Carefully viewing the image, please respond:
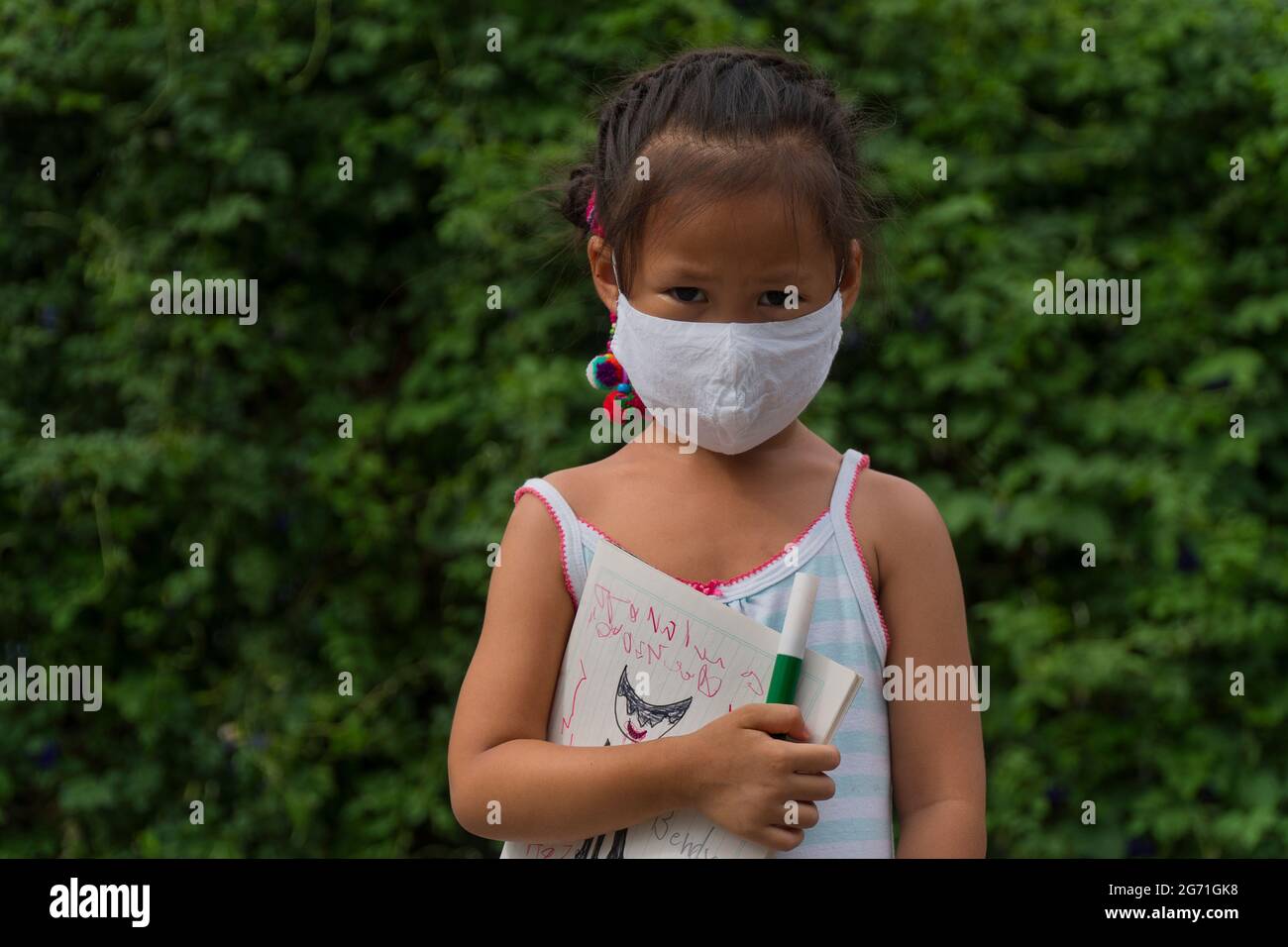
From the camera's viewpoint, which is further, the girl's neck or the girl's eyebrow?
the girl's neck

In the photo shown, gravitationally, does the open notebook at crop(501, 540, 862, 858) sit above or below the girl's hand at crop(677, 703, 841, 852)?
above

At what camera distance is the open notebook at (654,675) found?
4.52 ft

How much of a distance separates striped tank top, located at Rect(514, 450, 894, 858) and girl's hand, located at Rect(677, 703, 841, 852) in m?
0.11

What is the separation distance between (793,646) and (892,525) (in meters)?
0.23

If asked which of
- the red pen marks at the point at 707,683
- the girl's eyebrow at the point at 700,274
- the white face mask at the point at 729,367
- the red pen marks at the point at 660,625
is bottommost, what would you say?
the red pen marks at the point at 707,683

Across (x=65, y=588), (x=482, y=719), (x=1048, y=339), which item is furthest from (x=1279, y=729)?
(x=65, y=588)

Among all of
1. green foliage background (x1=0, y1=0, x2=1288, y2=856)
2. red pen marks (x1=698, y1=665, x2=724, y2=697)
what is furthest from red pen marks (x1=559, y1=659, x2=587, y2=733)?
green foliage background (x1=0, y1=0, x2=1288, y2=856)

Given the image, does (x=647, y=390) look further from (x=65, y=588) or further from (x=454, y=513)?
(x=65, y=588)

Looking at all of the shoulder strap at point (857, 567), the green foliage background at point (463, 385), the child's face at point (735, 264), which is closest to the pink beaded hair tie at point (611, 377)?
the child's face at point (735, 264)

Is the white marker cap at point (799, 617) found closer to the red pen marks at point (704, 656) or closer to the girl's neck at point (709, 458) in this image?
the red pen marks at point (704, 656)

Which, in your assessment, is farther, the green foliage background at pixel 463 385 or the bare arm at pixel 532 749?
the green foliage background at pixel 463 385

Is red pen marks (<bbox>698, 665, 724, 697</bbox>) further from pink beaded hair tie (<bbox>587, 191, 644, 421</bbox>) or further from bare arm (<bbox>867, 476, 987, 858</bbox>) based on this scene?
pink beaded hair tie (<bbox>587, 191, 644, 421</bbox>)

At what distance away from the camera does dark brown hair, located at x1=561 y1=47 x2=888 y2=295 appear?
1.43 m

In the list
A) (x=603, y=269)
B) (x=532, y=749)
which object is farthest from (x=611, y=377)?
(x=532, y=749)
